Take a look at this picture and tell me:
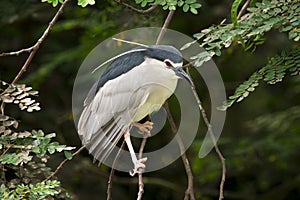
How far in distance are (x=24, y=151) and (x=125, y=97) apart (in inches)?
20.3

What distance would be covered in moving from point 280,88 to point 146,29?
1956mm

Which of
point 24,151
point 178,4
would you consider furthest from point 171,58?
point 24,151

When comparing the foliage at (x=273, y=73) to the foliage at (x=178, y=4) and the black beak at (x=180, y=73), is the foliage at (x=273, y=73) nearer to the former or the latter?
the black beak at (x=180, y=73)

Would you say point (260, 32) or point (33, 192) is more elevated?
point (260, 32)

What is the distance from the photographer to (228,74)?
4508 mm

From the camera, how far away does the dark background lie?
3930 millimetres

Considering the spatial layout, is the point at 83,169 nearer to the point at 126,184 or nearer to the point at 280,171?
the point at 126,184

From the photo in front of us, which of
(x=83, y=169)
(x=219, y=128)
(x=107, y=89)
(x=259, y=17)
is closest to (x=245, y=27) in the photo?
(x=259, y=17)

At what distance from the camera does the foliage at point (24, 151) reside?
2.07 metres

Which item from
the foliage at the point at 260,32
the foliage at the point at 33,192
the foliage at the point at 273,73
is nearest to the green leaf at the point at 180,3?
the foliage at the point at 260,32

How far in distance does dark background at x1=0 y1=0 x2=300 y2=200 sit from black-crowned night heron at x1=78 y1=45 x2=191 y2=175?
46.8 inches

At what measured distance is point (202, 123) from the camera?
4414 mm

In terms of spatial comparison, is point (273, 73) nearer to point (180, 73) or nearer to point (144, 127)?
point (180, 73)

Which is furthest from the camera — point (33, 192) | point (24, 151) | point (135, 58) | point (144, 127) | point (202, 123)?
point (202, 123)
